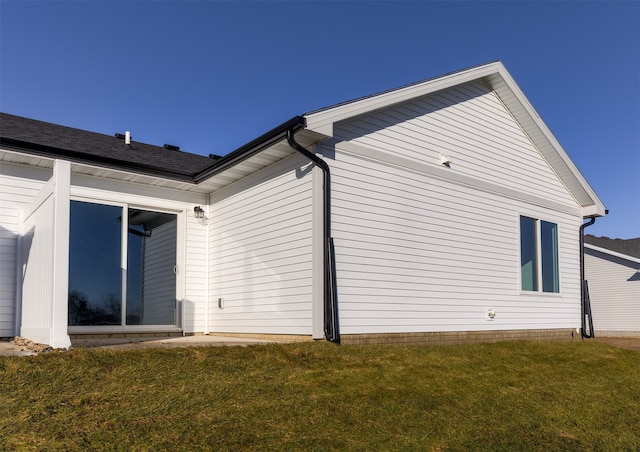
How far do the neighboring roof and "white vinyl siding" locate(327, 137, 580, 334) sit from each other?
707 millimetres

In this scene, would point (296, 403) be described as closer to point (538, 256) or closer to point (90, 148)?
point (90, 148)

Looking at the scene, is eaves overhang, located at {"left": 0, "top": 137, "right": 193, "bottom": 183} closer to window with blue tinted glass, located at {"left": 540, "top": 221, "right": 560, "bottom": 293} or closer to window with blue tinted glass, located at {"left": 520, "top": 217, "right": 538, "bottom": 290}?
window with blue tinted glass, located at {"left": 520, "top": 217, "right": 538, "bottom": 290}

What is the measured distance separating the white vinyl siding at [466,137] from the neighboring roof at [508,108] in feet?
0.55

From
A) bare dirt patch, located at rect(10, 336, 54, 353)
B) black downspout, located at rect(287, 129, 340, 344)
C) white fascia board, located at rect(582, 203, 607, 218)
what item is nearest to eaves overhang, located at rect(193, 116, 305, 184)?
black downspout, located at rect(287, 129, 340, 344)

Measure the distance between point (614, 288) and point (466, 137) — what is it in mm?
17550

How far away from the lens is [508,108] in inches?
452

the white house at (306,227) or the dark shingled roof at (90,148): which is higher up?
the dark shingled roof at (90,148)

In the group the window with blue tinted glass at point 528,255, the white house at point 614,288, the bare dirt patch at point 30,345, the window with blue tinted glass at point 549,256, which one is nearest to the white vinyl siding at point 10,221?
the bare dirt patch at point 30,345

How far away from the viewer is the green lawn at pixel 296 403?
379cm

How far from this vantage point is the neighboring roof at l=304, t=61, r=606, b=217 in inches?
296

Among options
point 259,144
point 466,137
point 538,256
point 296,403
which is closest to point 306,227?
point 259,144

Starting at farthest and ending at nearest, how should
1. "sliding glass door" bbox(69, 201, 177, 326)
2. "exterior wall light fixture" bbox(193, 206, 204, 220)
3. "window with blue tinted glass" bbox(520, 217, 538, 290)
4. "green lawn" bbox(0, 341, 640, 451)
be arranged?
1. "window with blue tinted glass" bbox(520, 217, 538, 290)
2. "exterior wall light fixture" bbox(193, 206, 204, 220)
3. "sliding glass door" bbox(69, 201, 177, 326)
4. "green lawn" bbox(0, 341, 640, 451)

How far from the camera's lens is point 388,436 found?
425 centimetres

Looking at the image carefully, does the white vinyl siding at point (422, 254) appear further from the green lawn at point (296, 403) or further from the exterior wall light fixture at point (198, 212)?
the exterior wall light fixture at point (198, 212)
